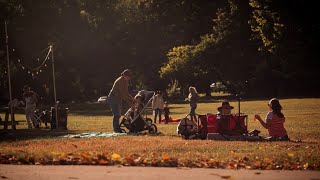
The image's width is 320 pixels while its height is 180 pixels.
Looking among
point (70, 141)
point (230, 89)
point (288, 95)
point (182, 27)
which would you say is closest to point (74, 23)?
point (182, 27)

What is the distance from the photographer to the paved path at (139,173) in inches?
332

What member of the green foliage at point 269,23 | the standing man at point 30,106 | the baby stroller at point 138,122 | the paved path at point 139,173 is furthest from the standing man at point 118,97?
the green foliage at point 269,23

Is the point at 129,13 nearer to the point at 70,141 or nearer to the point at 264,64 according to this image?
the point at 264,64

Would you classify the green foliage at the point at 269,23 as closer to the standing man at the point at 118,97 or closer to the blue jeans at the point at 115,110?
the standing man at the point at 118,97

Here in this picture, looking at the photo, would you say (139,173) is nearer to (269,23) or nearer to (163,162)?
(163,162)

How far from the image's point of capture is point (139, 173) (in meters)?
8.81

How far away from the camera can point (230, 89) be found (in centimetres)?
7675

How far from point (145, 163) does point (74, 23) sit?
64955 millimetres

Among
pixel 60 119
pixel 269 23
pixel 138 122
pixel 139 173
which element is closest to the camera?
pixel 139 173

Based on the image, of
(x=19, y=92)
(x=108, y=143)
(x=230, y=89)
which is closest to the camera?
(x=108, y=143)

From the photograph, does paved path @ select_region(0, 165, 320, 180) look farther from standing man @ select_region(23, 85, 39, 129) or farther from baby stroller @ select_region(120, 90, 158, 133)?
standing man @ select_region(23, 85, 39, 129)

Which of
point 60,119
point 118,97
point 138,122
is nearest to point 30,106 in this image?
point 60,119

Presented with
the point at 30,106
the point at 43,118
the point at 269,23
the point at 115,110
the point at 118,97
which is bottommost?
the point at 43,118

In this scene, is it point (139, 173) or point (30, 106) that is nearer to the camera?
point (139, 173)
